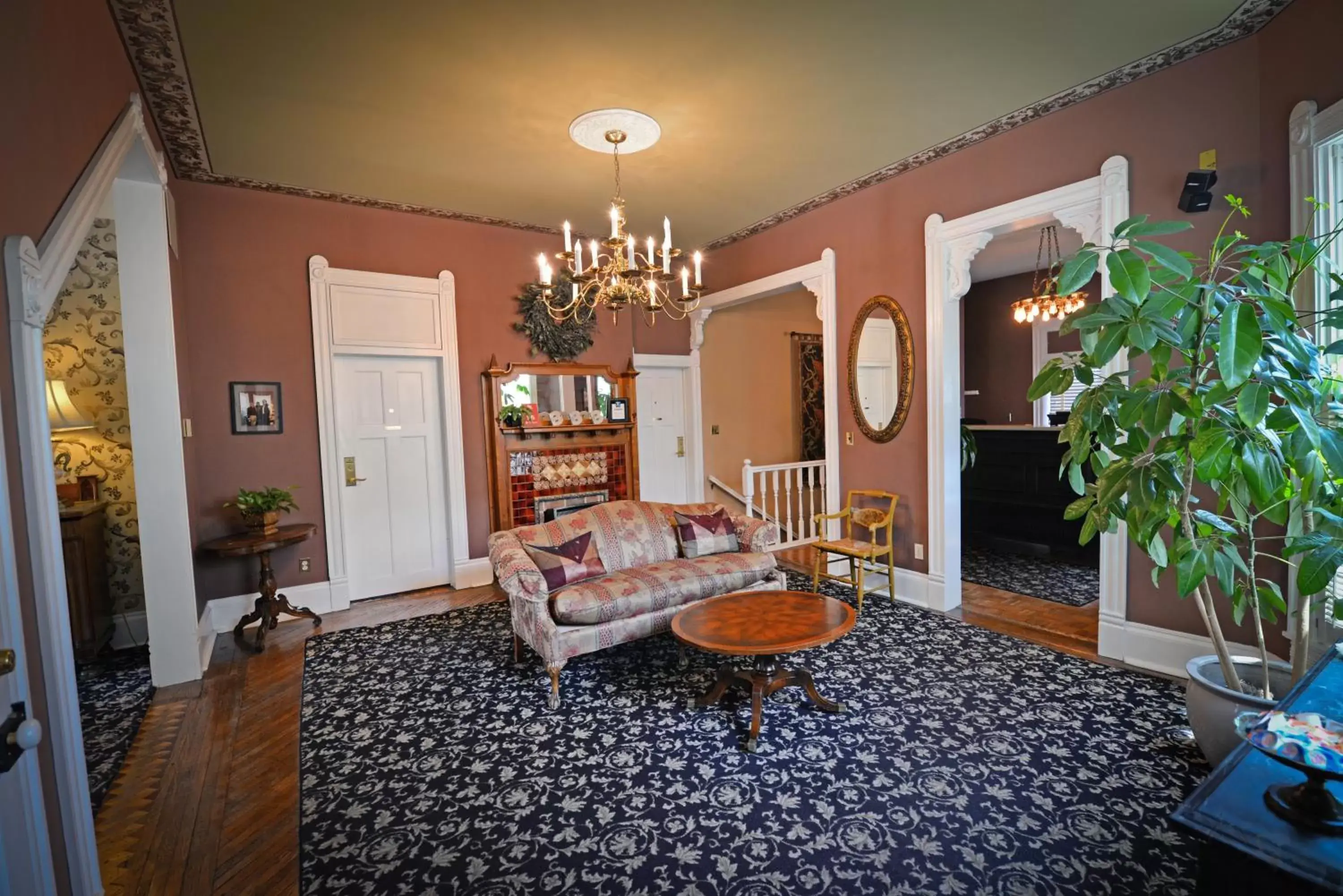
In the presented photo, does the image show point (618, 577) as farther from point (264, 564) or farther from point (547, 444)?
point (264, 564)

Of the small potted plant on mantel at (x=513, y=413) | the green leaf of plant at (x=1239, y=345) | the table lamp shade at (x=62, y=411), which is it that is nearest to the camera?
the green leaf of plant at (x=1239, y=345)

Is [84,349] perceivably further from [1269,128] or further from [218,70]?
[1269,128]

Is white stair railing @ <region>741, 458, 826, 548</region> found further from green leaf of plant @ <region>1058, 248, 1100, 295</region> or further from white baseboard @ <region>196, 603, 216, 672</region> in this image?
white baseboard @ <region>196, 603, 216, 672</region>

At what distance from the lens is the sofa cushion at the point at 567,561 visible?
3371mm

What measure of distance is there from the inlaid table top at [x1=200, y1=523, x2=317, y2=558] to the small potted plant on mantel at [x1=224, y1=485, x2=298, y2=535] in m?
0.04

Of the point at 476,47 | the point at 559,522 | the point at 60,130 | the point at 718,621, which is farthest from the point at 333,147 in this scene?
the point at 718,621

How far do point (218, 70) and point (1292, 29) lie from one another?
4.89 m

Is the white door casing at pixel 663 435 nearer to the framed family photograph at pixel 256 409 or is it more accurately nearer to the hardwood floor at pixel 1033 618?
the hardwood floor at pixel 1033 618

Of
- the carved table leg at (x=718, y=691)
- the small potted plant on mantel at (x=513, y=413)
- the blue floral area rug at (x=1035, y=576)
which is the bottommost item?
the blue floral area rug at (x=1035, y=576)

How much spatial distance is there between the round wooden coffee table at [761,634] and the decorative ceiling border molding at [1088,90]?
3.04 meters

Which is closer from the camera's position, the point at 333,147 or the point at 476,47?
the point at 476,47

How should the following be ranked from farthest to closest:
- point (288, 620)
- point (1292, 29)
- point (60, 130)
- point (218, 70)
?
point (288, 620) → point (218, 70) → point (1292, 29) → point (60, 130)

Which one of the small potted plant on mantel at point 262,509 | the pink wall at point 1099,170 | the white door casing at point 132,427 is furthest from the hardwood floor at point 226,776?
the pink wall at point 1099,170

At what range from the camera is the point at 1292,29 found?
2605 mm
